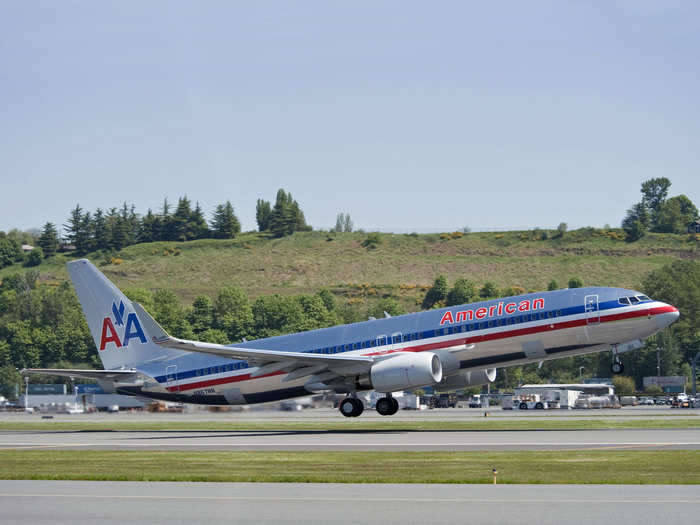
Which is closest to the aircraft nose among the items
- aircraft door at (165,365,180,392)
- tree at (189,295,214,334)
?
aircraft door at (165,365,180,392)

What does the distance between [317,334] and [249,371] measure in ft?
14.9

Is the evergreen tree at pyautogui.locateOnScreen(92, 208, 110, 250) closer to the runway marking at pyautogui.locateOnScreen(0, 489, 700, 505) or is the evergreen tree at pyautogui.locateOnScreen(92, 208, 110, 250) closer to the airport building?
the airport building

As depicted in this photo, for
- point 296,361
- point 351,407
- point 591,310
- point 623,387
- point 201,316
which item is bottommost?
point 623,387

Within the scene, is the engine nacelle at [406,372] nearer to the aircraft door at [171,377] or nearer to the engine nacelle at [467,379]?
the engine nacelle at [467,379]

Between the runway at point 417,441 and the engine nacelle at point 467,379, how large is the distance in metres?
5.88

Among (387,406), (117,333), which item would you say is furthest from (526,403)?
(117,333)

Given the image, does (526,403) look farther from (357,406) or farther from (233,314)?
(233,314)

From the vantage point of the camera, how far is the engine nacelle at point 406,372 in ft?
153

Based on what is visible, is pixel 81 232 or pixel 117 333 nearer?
pixel 117 333

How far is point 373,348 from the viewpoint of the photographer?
49.9 metres

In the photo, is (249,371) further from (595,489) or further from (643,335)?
(595,489)

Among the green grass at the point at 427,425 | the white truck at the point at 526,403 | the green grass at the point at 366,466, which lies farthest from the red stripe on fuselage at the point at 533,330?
the white truck at the point at 526,403

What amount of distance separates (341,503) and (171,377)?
1523 inches

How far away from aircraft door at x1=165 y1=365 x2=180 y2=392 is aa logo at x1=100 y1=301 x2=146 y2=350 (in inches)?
90.5
